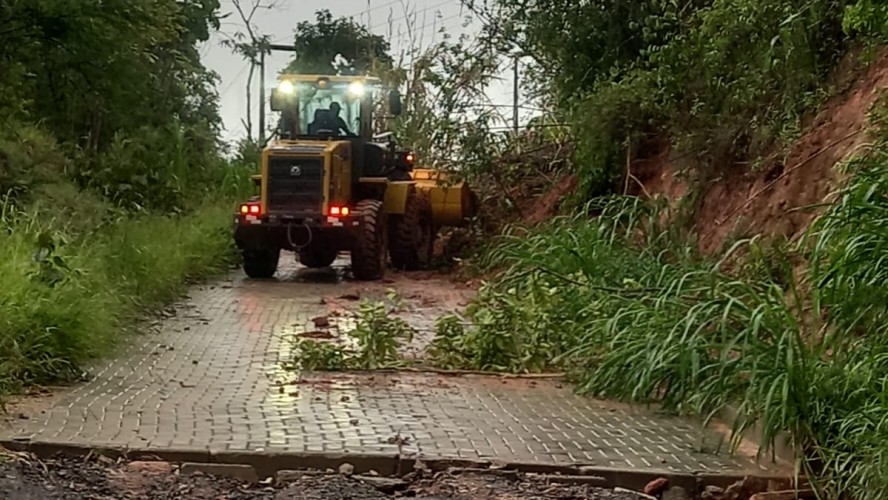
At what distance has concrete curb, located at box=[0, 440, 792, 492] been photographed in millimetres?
5285

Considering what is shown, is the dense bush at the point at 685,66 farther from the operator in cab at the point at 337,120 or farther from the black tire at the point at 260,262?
the black tire at the point at 260,262

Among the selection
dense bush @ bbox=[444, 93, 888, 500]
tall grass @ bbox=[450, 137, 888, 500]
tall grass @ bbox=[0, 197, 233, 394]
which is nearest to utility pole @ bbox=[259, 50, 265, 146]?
A: tall grass @ bbox=[0, 197, 233, 394]

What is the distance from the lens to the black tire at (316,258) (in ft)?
51.3

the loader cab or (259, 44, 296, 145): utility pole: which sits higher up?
(259, 44, 296, 145): utility pole

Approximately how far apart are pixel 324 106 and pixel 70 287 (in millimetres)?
8211

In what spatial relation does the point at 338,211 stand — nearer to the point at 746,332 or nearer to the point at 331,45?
the point at 746,332

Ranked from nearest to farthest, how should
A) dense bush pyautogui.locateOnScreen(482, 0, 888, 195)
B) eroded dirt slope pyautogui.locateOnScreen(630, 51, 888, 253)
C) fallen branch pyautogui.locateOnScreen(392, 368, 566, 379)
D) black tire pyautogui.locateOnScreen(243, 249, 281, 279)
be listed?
fallen branch pyautogui.locateOnScreen(392, 368, 566, 379) < eroded dirt slope pyautogui.locateOnScreen(630, 51, 888, 253) < dense bush pyautogui.locateOnScreen(482, 0, 888, 195) < black tire pyautogui.locateOnScreen(243, 249, 281, 279)

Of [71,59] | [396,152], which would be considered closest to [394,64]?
[396,152]

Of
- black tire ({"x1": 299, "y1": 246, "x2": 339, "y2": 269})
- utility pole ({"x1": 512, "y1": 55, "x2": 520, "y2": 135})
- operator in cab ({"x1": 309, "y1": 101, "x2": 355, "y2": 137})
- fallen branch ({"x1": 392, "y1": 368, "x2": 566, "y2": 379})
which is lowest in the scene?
fallen branch ({"x1": 392, "y1": 368, "x2": 566, "y2": 379})

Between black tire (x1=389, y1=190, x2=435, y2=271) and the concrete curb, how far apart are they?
1038 cm

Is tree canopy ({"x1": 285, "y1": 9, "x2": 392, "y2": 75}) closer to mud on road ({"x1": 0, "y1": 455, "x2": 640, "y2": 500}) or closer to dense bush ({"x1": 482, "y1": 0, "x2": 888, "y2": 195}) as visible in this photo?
dense bush ({"x1": 482, "y1": 0, "x2": 888, "y2": 195})

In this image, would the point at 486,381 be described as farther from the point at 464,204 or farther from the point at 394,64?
the point at 394,64

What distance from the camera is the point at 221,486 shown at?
5109mm

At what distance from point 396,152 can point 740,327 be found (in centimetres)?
1130
